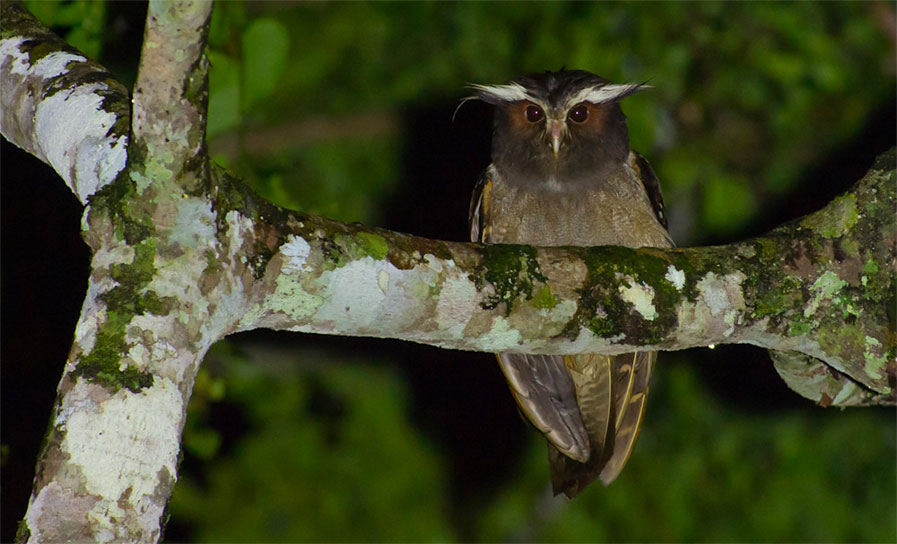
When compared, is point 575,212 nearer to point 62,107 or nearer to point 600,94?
point 600,94

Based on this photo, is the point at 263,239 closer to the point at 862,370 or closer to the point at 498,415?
the point at 862,370

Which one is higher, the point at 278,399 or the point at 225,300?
the point at 225,300

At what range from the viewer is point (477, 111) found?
7.13 m

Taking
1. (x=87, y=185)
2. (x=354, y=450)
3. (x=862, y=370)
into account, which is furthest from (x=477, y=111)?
(x=87, y=185)

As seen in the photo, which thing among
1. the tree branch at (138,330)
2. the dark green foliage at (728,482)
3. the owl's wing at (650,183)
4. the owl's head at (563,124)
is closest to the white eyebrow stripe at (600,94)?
the owl's head at (563,124)

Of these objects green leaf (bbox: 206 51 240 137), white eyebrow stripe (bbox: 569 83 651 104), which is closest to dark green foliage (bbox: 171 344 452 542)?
green leaf (bbox: 206 51 240 137)

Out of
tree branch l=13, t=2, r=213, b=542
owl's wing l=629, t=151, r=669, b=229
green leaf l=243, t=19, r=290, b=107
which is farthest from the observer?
owl's wing l=629, t=151, r=669, b=229

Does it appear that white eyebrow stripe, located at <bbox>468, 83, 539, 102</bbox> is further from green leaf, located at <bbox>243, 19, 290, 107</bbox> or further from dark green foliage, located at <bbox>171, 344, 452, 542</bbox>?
dark green foliage, located at <bbox>171, 344, 452, 542</bbox>

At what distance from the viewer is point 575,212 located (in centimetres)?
373

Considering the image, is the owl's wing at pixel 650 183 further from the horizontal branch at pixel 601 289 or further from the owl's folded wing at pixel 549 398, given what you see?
the horizontal branch at pixel 601 289

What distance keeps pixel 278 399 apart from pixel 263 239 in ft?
18.4

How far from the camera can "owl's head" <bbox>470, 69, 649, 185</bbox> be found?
375 centimetres

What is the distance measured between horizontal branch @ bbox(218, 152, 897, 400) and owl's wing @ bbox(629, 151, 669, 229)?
1.22 metres

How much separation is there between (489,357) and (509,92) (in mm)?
3009
